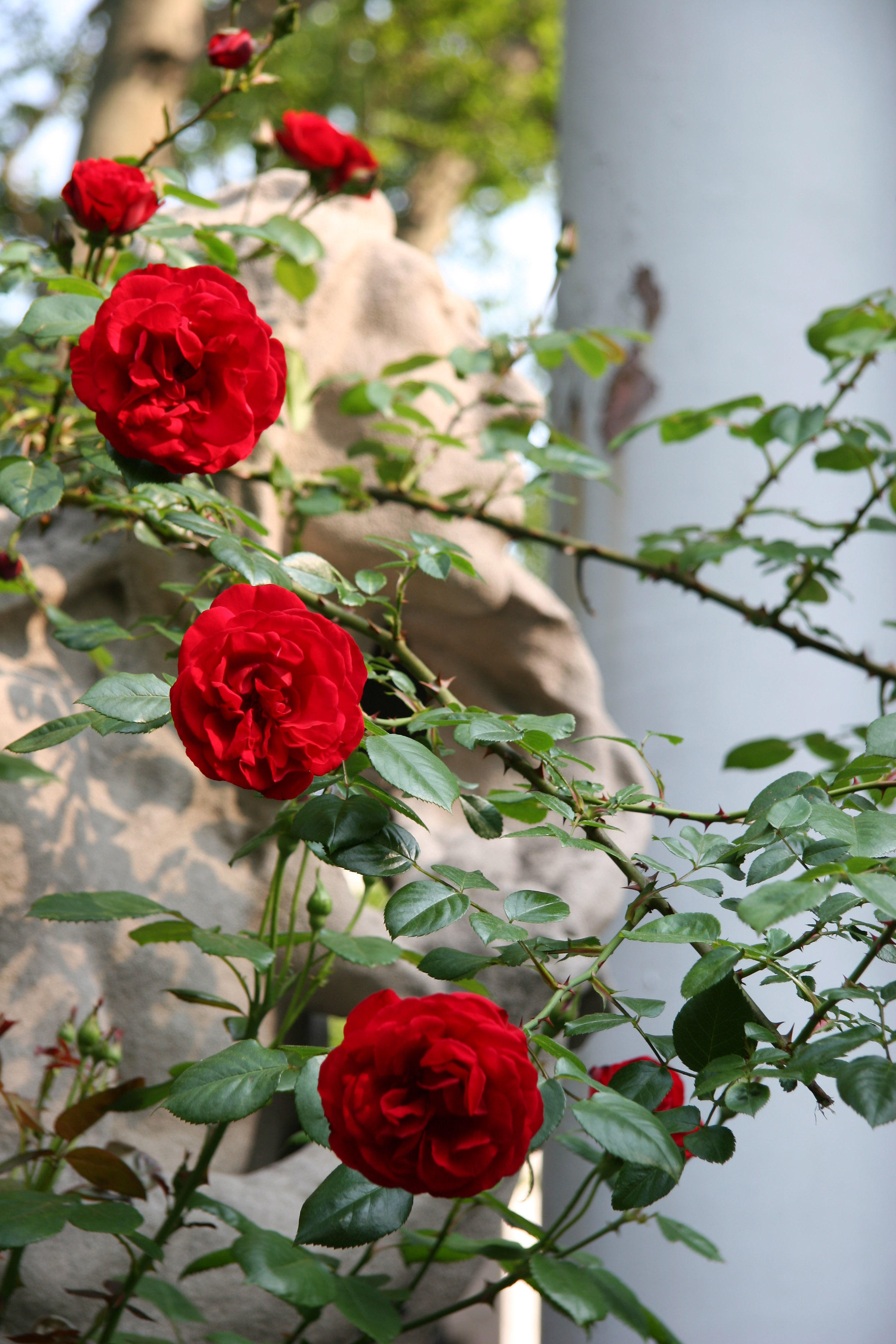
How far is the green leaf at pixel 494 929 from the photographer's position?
48 centimetres

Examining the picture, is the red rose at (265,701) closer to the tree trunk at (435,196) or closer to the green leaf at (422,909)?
the green leaf at (422,909)

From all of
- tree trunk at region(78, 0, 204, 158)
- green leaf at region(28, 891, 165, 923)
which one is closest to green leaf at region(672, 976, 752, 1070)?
green leaf at region(28, 891, 165, 923)

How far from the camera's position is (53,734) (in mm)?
569

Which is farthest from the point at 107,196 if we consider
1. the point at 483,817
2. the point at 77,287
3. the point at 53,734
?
the point at 483,817

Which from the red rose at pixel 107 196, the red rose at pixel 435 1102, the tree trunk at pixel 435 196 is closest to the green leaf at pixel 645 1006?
the red rose at pixel 435 1102

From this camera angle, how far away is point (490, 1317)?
126 cm

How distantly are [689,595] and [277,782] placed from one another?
0.91m

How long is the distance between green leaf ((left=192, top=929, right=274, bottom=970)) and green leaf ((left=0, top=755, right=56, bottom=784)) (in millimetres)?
265

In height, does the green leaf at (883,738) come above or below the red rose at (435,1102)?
above

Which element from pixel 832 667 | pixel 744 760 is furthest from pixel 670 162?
pixel 744 760

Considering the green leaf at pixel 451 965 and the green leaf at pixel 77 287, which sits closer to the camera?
the green leaf at pixel 451 965

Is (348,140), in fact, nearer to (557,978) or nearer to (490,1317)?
(557,978)

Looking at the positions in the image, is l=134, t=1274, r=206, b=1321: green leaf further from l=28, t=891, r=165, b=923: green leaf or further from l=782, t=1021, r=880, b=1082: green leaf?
l=782, t=1021, r=880, b=1082: green leaf

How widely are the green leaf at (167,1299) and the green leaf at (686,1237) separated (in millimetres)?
335
